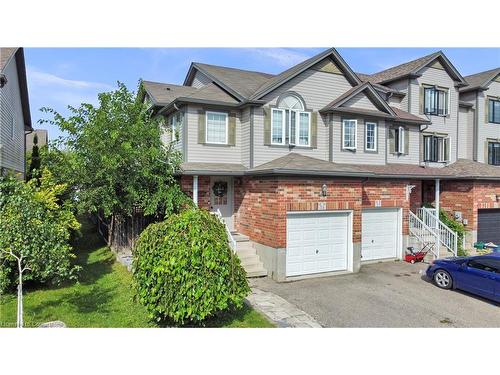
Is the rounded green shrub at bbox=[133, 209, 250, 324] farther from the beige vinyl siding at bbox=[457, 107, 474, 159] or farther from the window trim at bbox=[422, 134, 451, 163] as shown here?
the beige vinyl siding at bbox=[457, 107, 474, 159]

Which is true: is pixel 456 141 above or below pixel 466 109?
below

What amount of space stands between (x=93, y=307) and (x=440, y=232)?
14.0 m

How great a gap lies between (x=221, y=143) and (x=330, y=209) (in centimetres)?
500

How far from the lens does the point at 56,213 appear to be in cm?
998

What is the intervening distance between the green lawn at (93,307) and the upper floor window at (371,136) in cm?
1010

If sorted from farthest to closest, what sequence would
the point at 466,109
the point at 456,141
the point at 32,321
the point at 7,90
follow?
the point at 466,109
the point at 456,141
the point at 7,90
the point at 32,321

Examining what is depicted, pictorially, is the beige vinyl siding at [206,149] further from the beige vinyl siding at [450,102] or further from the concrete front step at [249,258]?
the beige vinyl siding at [450,102]

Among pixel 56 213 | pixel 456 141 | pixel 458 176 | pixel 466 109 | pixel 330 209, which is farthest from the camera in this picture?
pixel 466 109

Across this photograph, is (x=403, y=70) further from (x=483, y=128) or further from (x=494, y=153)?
(x=494, y=153)

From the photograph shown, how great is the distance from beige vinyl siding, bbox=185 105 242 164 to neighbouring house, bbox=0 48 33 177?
5.72 meters

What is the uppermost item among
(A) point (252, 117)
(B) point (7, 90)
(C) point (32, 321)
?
(B) point (7, 90)

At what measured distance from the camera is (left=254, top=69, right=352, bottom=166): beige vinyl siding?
13016 millimetres

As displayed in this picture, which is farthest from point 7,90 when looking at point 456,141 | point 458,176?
point 456,141

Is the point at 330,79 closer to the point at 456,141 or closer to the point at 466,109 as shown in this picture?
the point at 456,141
